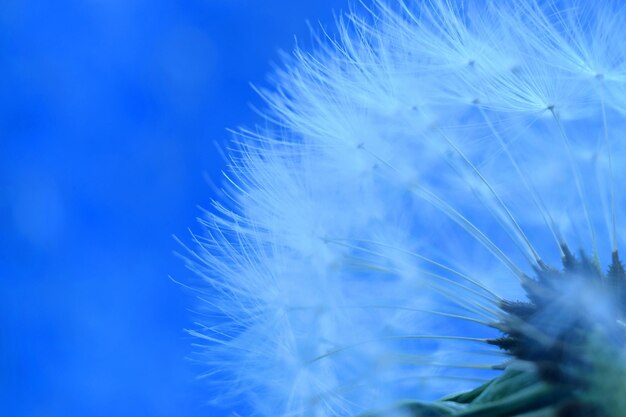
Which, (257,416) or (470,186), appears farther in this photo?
(470,186)

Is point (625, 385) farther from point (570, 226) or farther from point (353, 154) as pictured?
point (353, 154)

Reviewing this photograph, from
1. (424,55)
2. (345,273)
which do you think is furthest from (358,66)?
(345,273)

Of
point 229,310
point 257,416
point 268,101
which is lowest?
point 257,416

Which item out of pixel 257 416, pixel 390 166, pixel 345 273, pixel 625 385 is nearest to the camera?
pixel 625 385

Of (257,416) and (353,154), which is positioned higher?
(353,154)

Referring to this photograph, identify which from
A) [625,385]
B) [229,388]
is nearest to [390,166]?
[229,388]

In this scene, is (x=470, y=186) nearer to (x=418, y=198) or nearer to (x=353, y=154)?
(x=418, y=198)

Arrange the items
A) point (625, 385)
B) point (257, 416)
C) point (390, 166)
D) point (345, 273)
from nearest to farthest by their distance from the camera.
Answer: point (625, 385) < point (257, 416) < point (345, 273) < point (390, 166)
